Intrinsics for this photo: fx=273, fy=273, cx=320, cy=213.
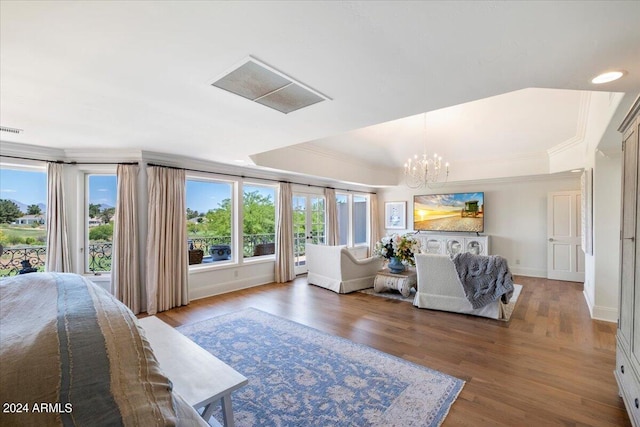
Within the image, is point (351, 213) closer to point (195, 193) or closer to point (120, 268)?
point (195, 193)

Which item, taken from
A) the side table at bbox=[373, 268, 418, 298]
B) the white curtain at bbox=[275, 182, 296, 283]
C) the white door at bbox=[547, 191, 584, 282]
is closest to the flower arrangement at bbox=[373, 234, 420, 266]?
the side table at bbox=[373, 268, 418, 298]

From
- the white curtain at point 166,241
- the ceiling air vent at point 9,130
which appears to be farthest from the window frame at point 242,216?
the ceiling air vent at point 9,130

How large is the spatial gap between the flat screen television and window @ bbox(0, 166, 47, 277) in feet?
25.3

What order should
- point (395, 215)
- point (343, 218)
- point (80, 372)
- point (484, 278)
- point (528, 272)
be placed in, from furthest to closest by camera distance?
point (395, 215)
point (343, 218)
point (528, 272)
point (484, 278)
point (80, 372)

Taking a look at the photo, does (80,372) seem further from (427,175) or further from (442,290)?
(427,175)

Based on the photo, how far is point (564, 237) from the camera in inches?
227

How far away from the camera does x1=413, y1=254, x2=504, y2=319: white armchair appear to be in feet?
12.1

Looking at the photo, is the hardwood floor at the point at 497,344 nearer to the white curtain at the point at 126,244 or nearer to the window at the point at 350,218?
the white curtain at the point at 126,244

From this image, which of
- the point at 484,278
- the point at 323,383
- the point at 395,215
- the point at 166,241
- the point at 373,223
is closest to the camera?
the point at 323,383

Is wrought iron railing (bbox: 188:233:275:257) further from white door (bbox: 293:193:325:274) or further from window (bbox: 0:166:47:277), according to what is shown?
window (bbox: 0:166:47:277)

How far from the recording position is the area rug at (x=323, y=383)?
193 centimetres

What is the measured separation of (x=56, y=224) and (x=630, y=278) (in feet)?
19.6

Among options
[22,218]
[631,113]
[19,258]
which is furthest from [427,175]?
[19,258]

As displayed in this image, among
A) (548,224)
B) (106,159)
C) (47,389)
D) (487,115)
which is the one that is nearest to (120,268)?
(106,159)
